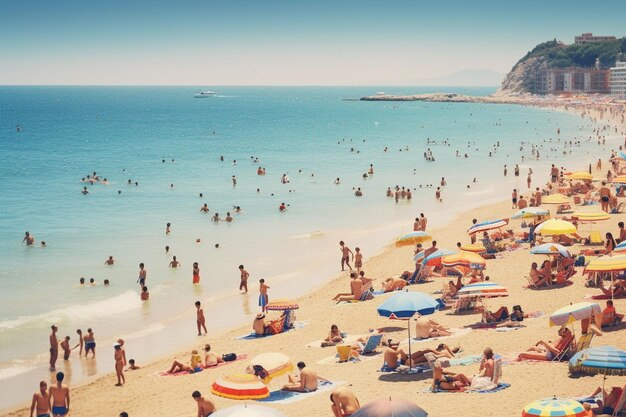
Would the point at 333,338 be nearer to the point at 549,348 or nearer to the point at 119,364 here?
the point at 119,364

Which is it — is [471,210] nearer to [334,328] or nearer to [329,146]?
[334,328]

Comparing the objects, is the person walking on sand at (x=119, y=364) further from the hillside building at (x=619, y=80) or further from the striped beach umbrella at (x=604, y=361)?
the hillside building at (x=619, y=80)

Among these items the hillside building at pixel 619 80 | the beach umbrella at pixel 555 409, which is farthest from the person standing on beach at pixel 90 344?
the hillside building at pixel 619 80

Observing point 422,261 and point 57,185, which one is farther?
point 57,185

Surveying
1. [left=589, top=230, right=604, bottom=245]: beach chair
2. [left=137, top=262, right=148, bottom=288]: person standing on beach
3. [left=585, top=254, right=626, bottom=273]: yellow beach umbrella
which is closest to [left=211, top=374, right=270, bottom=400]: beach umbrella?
[left=585, top=254, right=626, bottom=273]: yellow beach umbrella

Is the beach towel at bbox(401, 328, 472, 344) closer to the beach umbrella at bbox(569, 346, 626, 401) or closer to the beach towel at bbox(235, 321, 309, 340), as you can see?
the beach towel at bbox(235, 321, 309, 340)

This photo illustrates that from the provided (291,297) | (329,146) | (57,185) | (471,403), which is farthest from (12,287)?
(329,146)

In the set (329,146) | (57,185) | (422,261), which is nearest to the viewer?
(422,261)
